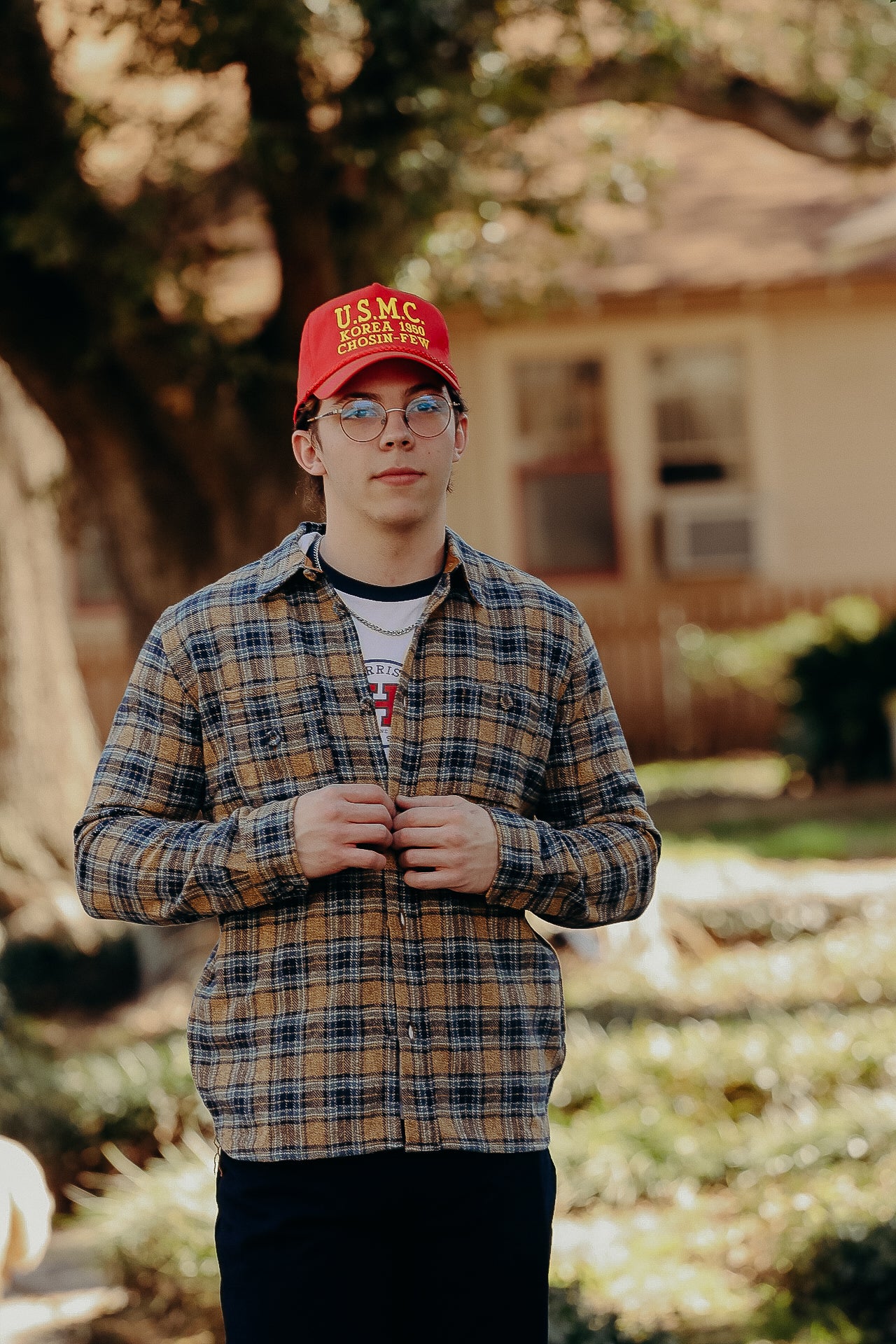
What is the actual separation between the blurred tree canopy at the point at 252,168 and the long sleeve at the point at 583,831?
3.18 metres

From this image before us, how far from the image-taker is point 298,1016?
84.7 inches

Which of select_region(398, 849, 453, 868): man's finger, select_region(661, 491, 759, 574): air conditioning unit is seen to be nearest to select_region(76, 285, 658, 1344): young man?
select_region(398, 849, 453, 868): man's finger

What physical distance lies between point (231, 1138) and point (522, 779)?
0.63 m

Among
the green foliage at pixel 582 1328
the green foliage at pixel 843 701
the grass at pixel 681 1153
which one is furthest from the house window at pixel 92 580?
the green foliage at pixel 582 1328

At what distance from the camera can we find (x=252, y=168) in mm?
5602

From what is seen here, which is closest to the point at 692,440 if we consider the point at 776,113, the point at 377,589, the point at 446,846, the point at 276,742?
the point at 776,113

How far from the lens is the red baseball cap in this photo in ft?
7.40

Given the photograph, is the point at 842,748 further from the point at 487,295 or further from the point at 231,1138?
the point at 231,1138

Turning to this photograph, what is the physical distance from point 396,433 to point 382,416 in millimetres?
43

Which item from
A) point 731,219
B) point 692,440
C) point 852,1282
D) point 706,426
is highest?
point 731,219

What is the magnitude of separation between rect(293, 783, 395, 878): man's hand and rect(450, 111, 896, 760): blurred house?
39.5 ft

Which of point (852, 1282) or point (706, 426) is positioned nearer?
point (852, 1282)

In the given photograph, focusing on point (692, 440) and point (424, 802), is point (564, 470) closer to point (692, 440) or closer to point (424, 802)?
point (692, 440)

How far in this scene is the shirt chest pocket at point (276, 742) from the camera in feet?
7.33
